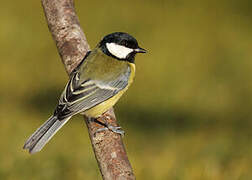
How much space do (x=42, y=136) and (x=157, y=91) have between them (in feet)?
7.49

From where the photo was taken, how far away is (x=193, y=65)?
5129 mm

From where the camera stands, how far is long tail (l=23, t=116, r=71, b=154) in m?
2.45

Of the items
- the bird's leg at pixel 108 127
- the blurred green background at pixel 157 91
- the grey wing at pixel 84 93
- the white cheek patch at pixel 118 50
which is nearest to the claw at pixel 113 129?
the bird's leg at pixel 108 127

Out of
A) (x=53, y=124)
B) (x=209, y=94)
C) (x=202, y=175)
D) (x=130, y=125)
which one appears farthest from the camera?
(x=209, y=94)

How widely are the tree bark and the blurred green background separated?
2.69 feet

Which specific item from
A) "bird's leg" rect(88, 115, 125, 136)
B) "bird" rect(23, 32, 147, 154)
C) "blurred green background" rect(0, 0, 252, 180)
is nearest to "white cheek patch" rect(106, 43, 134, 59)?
"bird" rect(23, 32, 147, 154)

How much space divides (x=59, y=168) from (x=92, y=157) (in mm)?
255

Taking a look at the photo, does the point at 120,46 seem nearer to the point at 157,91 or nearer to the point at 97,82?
the point at 97,82

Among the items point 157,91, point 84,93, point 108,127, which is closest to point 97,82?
point 84,93

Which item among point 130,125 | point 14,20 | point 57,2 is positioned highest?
point 57,2

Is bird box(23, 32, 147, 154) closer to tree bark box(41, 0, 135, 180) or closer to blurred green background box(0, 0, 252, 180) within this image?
tree bark box(41, 0, 135, 180)

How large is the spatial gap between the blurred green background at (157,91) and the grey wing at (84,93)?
0.77 m

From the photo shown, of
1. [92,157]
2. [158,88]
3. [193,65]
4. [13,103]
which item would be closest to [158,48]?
[193,65]

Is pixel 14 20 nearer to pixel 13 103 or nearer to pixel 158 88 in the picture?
pixel 13 103
